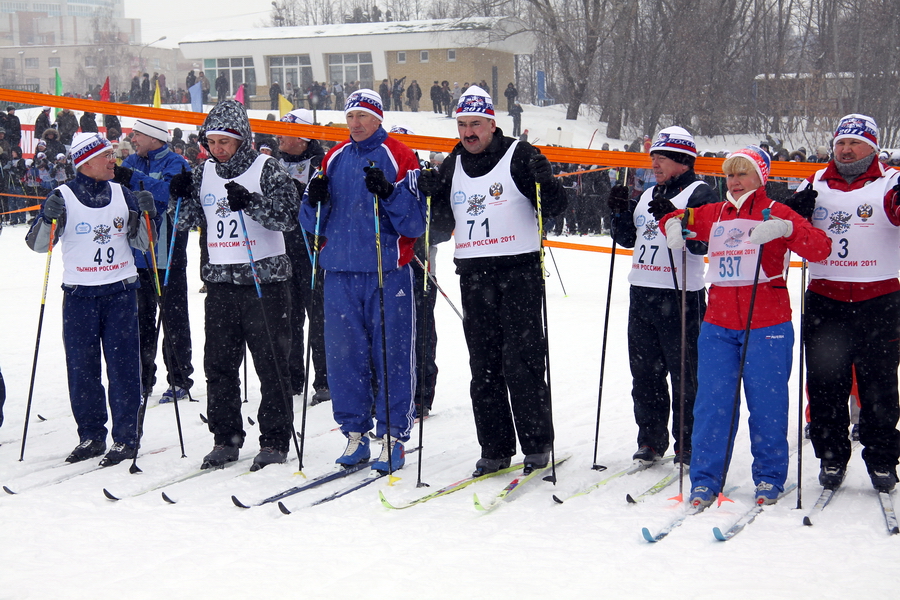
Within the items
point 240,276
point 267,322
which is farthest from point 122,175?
point 267,322

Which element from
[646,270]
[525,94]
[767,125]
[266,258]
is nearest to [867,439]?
[646,270]

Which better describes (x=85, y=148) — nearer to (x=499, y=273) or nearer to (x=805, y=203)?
(x=499, y=273)

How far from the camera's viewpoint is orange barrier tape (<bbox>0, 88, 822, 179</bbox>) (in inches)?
247

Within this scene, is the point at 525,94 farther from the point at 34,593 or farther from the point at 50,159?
the point at 34,593

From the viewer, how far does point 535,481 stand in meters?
4.62

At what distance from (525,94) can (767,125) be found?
115 feet

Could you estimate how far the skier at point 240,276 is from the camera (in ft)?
15.9

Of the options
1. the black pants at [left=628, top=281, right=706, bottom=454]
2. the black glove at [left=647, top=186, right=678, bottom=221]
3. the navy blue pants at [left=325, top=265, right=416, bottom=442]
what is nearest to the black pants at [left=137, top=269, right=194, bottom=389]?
the navy blue pants at [left=325, top=265, right=416, bottom=442]

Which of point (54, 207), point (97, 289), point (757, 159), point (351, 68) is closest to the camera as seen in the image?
point (757, 159)

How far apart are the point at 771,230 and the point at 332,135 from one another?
3.76 metres

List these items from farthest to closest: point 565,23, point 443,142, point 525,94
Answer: point 525,94 → point 565,23 → point 443,142

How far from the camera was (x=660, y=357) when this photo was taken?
485 centimetres

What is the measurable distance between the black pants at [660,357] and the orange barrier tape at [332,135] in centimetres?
172

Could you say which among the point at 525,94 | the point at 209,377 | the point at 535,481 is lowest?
the point at 535,481
